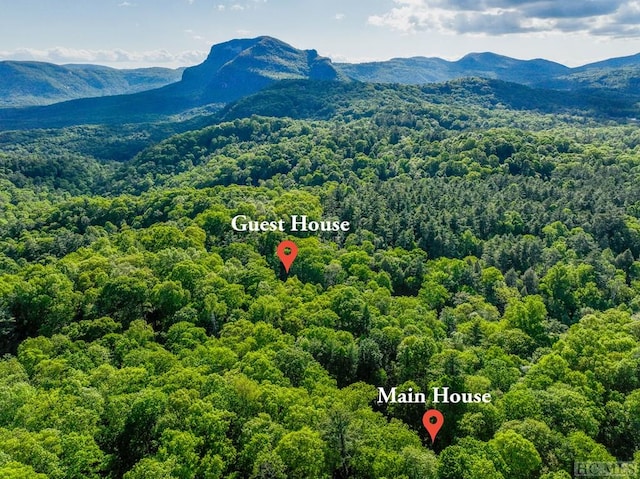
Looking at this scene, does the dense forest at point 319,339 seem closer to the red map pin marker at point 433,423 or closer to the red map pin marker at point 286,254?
the red map pin marker at point 433,423

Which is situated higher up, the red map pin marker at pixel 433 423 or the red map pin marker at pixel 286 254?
the red map pin marker at pixel 286 254

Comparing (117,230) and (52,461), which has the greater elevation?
(52,461)

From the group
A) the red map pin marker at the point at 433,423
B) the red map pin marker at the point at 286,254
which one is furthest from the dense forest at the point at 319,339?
the red map pin marker at the point at 286,254

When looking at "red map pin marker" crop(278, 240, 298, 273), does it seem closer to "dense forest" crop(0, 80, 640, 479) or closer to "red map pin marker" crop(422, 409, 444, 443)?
"dense forest" crop(0, 80, 640, 479)

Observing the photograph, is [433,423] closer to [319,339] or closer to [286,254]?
[319,339]

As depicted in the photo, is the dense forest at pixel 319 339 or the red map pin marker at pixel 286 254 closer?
the dense forest at pixel 319 339

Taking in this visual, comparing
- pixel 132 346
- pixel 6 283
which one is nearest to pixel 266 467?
pixel 132 346

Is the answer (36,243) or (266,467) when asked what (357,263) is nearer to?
(266,467)
